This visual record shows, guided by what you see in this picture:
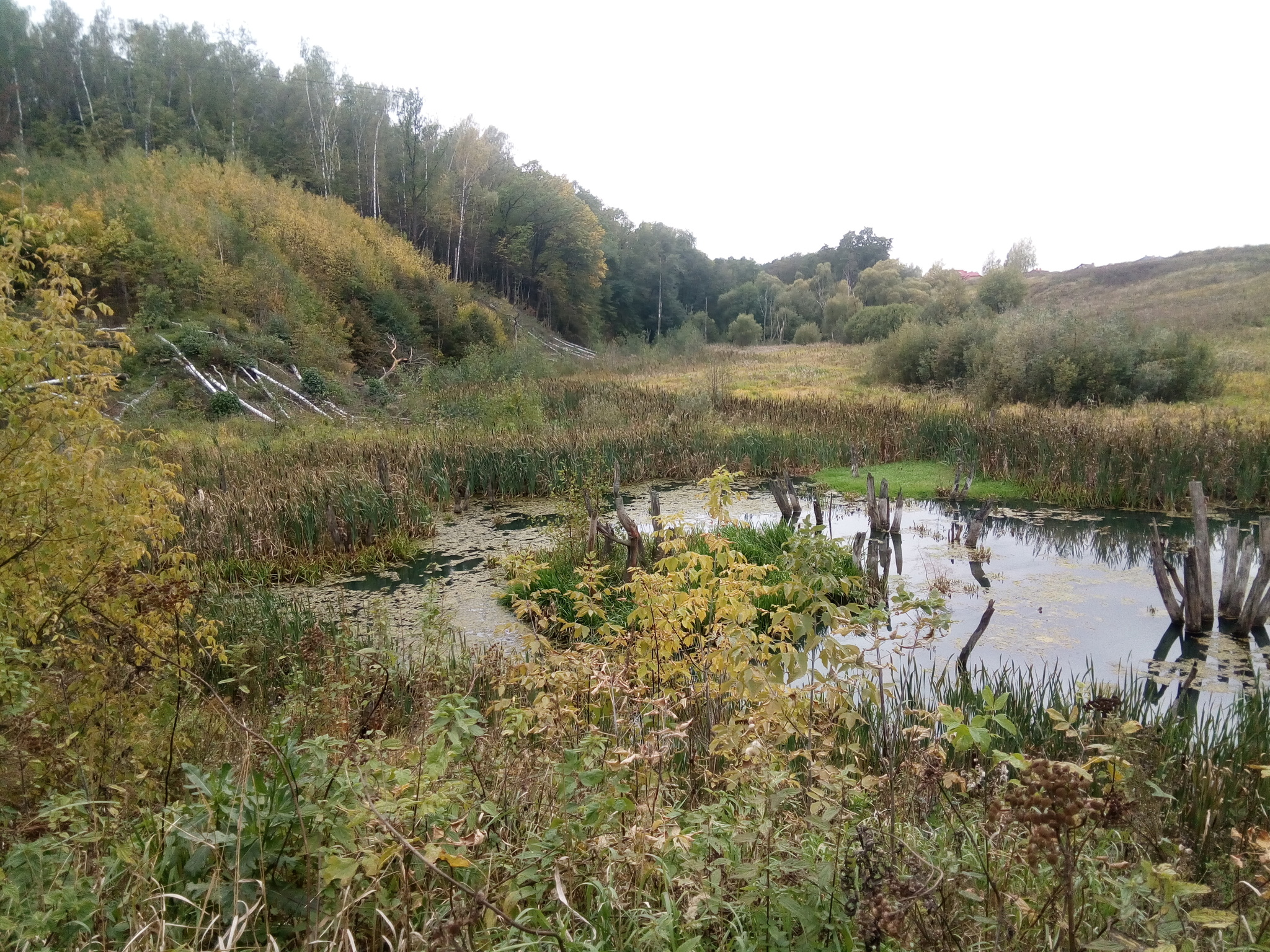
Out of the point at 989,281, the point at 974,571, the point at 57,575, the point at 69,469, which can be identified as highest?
the point at 989,281

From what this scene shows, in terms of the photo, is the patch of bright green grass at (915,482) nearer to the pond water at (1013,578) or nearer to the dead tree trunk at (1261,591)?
the pond water at (1013,578)

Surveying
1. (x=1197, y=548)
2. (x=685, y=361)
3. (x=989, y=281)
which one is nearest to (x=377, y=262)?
(x=685, y=361)

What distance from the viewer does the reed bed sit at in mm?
8758

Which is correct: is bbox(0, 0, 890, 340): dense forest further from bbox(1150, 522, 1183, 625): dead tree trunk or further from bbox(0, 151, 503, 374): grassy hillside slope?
bbox(1150, 522, 1183, 625): dead tree trunk

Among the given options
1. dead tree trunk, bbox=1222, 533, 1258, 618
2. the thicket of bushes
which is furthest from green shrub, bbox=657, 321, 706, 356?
dead tree trunk, bbox=1222, 533, 1258, 618

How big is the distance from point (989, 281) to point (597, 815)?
33096 millimetres

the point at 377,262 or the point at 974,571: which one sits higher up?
the point at 377,262

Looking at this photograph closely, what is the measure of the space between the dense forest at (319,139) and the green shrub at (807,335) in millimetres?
2446

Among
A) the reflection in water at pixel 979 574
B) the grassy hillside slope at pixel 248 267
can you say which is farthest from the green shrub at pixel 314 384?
the reflection in water at pixel 979 574

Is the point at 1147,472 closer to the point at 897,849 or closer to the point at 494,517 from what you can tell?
the point at 494,517

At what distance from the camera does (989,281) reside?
29.7m

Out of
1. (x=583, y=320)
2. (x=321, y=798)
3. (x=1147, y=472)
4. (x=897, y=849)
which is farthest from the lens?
(x=583, y=320)

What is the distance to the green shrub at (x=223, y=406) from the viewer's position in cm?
1702

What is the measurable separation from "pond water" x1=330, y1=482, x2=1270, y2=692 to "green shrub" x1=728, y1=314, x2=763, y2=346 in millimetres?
38082
